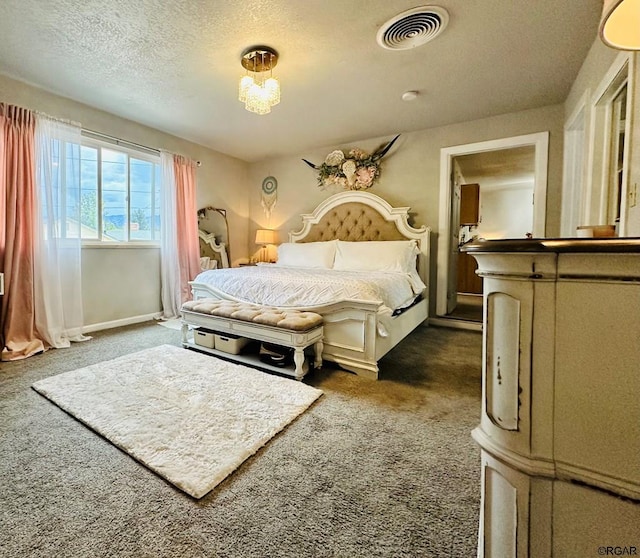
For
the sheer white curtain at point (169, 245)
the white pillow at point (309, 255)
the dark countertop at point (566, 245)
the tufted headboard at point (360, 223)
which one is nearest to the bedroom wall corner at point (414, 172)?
the tufted headboard at point (360, 223)

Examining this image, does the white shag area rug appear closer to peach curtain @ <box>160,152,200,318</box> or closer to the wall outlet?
peach curtain @ <box>160,152,200,318</box>

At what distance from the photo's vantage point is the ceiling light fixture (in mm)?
2375

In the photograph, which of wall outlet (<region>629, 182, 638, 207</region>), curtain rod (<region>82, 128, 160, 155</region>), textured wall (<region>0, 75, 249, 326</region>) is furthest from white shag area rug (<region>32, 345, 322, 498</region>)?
curtain rod (<region>82, 128, 160, 155</region>)

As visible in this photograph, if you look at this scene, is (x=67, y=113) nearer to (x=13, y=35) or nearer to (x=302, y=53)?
(x=13, y=35)

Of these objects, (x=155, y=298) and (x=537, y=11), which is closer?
(x=537, y=11)

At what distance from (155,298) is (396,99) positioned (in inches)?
148

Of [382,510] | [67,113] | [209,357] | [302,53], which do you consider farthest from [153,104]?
[382,510]

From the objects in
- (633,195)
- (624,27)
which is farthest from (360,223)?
(624,27)

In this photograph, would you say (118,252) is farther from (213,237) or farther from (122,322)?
(213,237)

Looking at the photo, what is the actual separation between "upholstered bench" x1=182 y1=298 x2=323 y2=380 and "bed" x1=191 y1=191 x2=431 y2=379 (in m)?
0.15

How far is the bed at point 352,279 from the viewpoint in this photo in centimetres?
241

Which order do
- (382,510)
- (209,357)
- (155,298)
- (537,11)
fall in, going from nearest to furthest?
(382,510), (537,11), (209,357), (155,298)

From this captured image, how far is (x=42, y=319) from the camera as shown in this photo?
299cm

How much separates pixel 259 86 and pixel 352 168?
2.11 m
